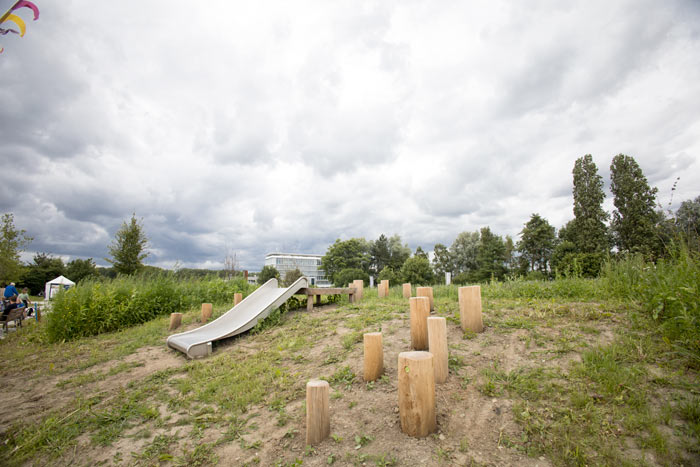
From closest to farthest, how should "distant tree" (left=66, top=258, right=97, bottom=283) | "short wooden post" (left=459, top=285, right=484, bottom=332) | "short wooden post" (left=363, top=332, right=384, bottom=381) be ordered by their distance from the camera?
"short wooden post" (left=363, top=332, right=384, bottom=381) → "short wooden post" (left=459, top=285, right=484, bottom=332) → "distant tree" (left=66, top=258, right=97, bottom=283)

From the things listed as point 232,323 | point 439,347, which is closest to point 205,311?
point 232,323

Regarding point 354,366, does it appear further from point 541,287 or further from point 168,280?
point 168,280

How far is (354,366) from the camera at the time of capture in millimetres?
3652

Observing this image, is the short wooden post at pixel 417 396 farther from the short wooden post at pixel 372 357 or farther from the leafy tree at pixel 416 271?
the leafy tree at pixel 416 271

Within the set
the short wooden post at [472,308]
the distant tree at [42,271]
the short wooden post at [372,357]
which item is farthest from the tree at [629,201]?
the distant tree at [42,271]

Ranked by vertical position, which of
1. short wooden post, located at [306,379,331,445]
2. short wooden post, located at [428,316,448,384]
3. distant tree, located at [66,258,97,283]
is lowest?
short wooden post, located at [306,379,331,445]

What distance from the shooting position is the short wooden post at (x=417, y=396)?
7.73ft

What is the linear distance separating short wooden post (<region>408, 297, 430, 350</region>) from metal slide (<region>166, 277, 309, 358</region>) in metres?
3.69

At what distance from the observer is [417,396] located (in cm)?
236

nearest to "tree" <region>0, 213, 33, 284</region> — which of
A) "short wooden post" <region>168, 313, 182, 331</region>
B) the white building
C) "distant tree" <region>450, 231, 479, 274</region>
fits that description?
"short wooden post" <region>168, 313, 182, 331</region>

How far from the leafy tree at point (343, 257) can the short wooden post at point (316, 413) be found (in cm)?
5083

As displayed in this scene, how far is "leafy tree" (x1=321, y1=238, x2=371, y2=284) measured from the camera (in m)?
54.1

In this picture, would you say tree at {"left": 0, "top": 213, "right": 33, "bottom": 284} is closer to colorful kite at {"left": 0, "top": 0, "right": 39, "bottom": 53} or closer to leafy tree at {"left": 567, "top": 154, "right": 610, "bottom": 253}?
colorful kite at {"left": 0, "top": 0, "right": 39, "bottom": 53}

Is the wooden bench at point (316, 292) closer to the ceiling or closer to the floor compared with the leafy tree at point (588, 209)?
closer to the floor
